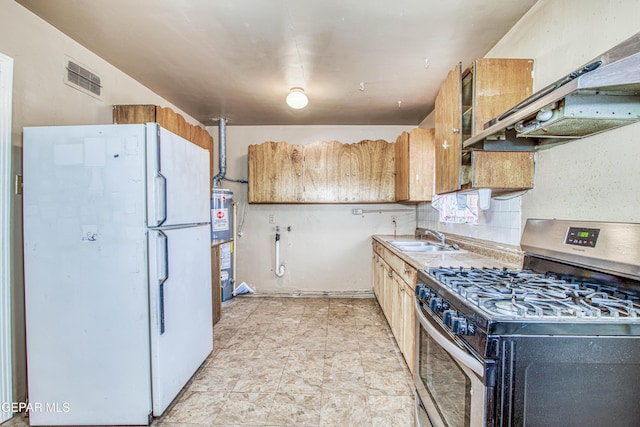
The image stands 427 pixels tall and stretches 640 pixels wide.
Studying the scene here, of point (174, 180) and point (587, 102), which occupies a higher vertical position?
point (587, 102)

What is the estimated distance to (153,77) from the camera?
2.89 meters

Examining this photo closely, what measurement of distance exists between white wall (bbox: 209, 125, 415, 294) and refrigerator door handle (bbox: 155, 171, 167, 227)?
2.73 metres

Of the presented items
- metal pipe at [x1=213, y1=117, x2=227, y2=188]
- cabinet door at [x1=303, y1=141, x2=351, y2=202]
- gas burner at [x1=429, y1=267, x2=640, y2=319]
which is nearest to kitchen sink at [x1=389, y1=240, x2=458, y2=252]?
cabinet door at [x1=303, y1=141, x2=351, y2=202]

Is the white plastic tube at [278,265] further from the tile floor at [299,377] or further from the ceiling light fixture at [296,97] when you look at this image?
the ceiling light fixture at [296,97]

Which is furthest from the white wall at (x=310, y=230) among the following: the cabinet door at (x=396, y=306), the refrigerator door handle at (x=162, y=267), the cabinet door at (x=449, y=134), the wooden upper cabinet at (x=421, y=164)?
the refrigerator door handle at (x=162, y=267)

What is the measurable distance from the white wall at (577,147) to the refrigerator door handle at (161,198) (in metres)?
2.21

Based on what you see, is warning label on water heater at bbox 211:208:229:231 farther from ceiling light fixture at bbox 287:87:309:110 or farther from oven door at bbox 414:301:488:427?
oven door at bbox 414:301:488:427

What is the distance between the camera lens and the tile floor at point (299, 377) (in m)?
1.88

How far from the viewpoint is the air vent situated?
2260mm

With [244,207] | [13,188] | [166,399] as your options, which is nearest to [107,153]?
[13,188]

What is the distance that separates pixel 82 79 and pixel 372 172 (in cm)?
315

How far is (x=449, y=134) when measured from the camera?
2.23 m

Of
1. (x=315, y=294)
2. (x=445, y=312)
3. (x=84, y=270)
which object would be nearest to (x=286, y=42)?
(x=84, y=270)

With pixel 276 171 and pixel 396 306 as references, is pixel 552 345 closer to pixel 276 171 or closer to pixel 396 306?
pixel 396 306
